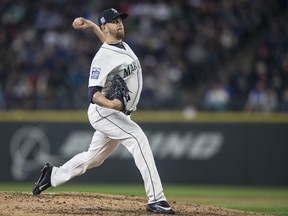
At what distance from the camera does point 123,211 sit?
7.36 meters

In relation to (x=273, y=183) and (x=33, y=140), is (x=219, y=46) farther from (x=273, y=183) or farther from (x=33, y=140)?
(x=33, y=140)

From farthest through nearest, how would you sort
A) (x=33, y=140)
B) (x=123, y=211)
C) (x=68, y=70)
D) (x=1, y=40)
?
(x=1, y=40), (x=68, y=70), (x=33, y=140), (x=123, y=211)

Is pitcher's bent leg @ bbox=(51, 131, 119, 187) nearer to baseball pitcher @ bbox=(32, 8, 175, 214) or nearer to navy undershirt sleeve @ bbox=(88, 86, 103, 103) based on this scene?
baseball pitcher @ bbox=(32, 8, 175, 214)

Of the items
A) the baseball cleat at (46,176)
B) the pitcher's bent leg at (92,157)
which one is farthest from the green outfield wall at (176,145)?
the pitcher's bent leg at (92,157)

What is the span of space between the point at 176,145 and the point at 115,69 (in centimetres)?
831

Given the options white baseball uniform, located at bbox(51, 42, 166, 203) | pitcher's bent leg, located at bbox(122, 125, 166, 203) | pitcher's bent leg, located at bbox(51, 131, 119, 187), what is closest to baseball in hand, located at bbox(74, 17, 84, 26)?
white baseball uniform, located at bbox(51, 42, 166, 203)

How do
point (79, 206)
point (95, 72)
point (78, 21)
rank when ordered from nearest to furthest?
point (95, 72) < point (79, 206) < point (78, 21)

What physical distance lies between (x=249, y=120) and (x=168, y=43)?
3.08 metres

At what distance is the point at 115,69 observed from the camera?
23.3 feet

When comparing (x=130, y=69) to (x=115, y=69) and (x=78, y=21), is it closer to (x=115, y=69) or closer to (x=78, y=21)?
(x=115, y=69)

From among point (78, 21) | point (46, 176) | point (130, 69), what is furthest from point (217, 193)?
point (130, 69)

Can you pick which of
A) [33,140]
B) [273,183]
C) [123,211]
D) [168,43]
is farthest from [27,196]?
[168,43]

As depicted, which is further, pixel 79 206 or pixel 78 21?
pixel 78 21

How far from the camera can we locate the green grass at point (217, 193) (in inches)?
408
